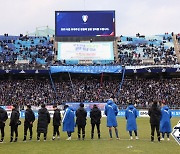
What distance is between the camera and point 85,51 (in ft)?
203

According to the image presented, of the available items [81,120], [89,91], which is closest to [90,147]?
[81,120]

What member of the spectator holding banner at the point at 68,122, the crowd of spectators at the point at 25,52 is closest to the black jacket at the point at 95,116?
the spectator holding banner at the point at 68,122

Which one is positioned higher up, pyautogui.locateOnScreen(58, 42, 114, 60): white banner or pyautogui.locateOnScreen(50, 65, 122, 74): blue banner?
pyautogui.locateOnScreen(58, 42, 114, 60): white banner

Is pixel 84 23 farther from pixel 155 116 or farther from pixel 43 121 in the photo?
pixel 155 116

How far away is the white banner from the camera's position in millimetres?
61156

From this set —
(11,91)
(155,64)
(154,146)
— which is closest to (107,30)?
(155,64)

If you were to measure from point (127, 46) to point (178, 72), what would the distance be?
35.1 feet

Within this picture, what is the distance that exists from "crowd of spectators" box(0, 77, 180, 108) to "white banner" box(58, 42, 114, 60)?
12.4 ft

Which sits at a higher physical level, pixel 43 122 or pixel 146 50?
pixel 146 50

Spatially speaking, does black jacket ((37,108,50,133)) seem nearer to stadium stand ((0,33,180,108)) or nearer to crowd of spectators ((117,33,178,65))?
stadium stand ((0,33,180,108))

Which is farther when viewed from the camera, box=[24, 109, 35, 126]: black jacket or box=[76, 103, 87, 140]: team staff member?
box=[76, 103, 87, 140]: team staff member

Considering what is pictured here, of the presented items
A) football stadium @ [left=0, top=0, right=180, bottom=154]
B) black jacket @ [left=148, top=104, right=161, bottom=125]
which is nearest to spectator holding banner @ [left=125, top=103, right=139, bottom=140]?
black jacket @ [left=148, top=104, right=161, bottom=125]

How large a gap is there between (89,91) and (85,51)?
8740mm

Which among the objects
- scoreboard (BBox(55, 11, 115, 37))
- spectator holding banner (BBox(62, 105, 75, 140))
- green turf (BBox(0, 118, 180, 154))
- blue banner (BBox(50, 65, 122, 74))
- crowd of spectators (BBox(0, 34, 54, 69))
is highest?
scoreboard (BBox(55, 11, 115, 37))
